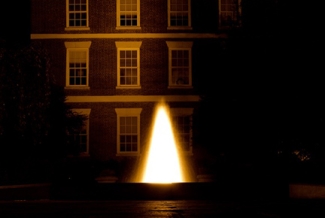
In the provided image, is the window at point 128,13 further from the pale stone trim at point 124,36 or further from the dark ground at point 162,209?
the dark ground at point 162,209

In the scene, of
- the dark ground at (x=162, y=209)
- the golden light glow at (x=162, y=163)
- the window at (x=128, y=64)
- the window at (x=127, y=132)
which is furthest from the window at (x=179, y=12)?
the dark ground at (x=162, y=209)

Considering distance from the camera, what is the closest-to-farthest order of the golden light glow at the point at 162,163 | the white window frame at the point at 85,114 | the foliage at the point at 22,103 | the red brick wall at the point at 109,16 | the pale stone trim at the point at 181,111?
the golden light glow at the point at 162,163
the foliage at the point at 22,103
the white window frame at the point at 85,114
the pale stone trim at the point at 181,111
the red brick wall at the point at 109,16

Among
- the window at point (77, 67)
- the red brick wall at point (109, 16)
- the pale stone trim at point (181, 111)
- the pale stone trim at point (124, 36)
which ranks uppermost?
the red brick wall at point (109, 16)

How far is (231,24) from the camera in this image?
27281 millimetres

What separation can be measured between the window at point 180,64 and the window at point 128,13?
2.27 m

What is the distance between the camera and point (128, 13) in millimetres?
34812

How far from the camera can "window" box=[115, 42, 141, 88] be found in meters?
34.4

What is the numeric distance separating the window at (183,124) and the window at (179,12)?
4798 mm

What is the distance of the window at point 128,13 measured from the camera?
34656 millimetres

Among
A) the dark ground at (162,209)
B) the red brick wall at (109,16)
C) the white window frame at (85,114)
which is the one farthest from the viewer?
the red brick wall at (109,16)

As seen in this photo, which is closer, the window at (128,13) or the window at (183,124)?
the window at (183,124)

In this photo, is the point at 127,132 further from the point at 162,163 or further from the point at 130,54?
the point at 162,163

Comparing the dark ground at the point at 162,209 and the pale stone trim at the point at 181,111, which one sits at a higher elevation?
the pale stone trim at the point at 181,111

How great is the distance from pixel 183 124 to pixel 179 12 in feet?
20.5
